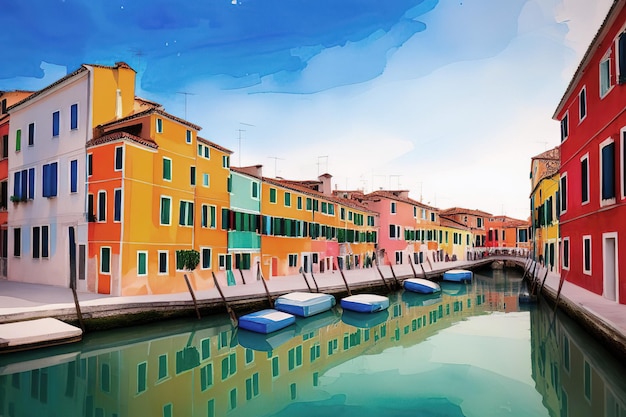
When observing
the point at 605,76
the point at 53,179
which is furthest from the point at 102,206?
the point at 605,76

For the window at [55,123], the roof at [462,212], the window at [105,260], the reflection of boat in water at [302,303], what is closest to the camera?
the window at [105,260]

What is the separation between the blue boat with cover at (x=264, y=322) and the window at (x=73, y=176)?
8913 millimetres

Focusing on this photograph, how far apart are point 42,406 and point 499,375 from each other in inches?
387

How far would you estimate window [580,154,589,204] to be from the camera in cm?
1558

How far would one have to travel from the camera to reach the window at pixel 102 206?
16.4m

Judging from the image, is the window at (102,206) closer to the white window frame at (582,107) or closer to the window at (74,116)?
the window at (74,116)

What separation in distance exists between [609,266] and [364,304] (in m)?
8.98

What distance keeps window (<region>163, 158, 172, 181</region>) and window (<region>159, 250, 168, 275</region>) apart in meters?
2.93

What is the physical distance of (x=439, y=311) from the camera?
2044cm

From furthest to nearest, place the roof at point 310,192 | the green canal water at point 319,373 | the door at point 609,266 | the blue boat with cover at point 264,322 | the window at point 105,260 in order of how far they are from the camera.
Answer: the roof at point 310,192
the window at point 105,260
the blue boat with cover at point 264,322
the door at point 609,266
the green canal water at point 319,373

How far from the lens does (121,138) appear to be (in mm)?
15922

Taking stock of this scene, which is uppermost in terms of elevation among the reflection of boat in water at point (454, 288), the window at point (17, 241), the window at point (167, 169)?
the window at point (167, 169)

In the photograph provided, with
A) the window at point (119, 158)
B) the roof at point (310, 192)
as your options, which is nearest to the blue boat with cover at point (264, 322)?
the window at point (119, 158)

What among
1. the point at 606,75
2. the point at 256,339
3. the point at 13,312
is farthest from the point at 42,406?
the point at 606,75
